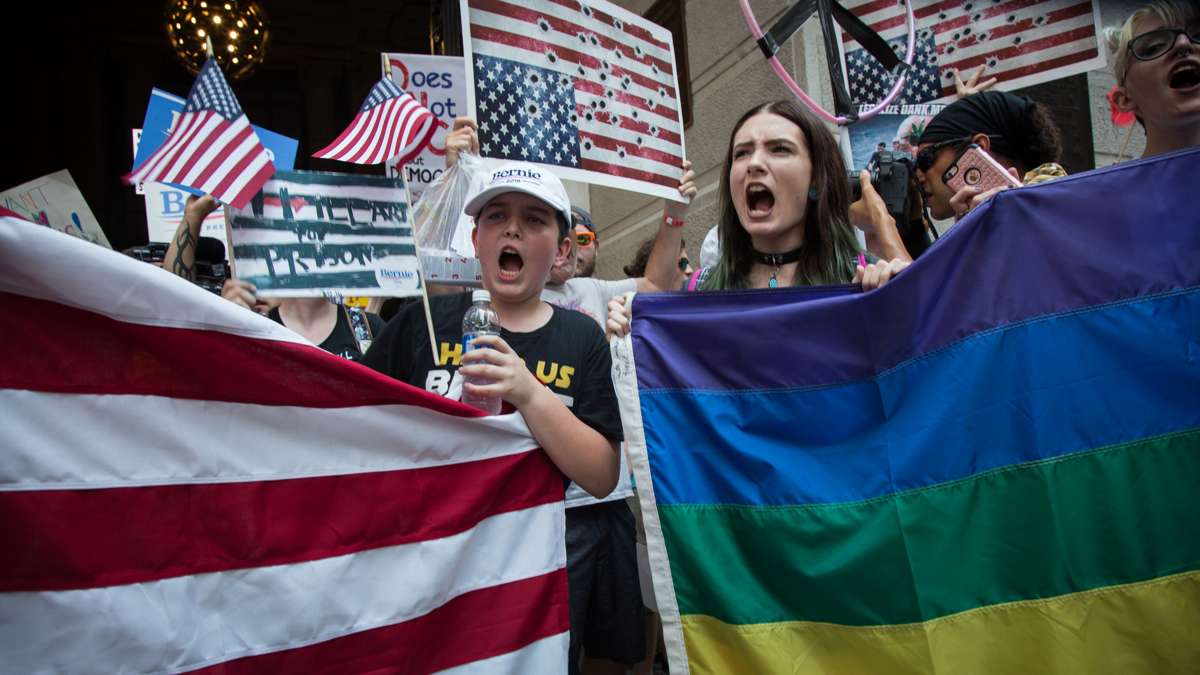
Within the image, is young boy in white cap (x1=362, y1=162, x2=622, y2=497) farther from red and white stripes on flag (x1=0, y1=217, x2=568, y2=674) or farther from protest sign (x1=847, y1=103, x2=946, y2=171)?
protest sign (x1=847, y1=103, x2=946, y2=171)

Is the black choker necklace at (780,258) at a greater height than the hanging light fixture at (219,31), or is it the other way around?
the hanging light fixture at (219,31)

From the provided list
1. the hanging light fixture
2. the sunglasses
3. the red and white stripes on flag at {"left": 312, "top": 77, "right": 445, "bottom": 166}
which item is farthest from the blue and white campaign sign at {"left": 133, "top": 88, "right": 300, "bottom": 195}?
the hanging light fixture

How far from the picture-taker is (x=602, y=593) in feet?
7.68

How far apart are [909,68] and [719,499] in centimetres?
293

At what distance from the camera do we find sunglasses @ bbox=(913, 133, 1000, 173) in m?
2.78

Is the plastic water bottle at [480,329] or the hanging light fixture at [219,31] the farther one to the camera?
the hanging light fixture at [219,31]

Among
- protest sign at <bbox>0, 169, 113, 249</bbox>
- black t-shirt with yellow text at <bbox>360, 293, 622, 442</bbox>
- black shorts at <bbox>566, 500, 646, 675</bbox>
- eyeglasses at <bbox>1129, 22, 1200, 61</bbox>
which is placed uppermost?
protest sign at <bbox>0, 169, 113, 249</bbox>

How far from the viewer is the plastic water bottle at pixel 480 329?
1.95 metres

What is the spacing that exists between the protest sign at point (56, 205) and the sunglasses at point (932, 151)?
4.13 m

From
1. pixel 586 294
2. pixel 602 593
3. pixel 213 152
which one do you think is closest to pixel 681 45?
pixel 586 294

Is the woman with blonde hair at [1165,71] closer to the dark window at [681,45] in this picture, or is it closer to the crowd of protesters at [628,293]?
Result: the crowd of protesters at [628,293]

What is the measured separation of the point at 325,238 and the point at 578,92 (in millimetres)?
1671

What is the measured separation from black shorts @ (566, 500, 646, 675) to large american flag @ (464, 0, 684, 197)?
70.4 inches

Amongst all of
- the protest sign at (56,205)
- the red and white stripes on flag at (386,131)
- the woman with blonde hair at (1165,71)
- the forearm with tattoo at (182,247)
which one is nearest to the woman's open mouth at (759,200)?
the woman with blonde hair at (1165,71)
